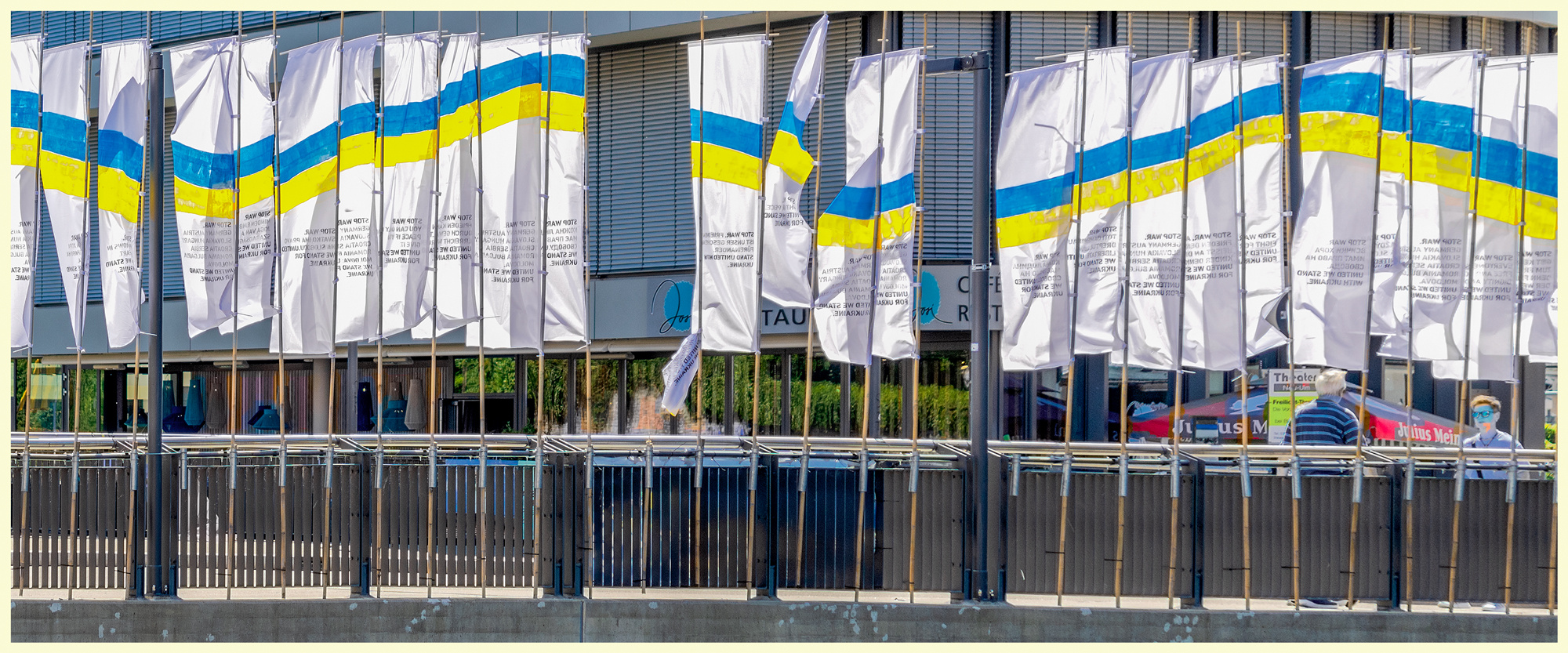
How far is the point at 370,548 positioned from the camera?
34.4 feet

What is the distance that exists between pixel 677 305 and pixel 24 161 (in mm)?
9628

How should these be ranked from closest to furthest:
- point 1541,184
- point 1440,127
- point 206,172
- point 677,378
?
point 677,378
point 1440,127
point 1541,184
point 206,172

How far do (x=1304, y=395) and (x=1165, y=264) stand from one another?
6.18 metres

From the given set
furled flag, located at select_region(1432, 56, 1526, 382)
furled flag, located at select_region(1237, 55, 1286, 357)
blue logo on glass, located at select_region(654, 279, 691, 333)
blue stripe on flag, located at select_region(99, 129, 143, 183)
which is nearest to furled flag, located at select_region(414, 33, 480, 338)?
blue stripe on flag, located at select_region(99, 129, 143, 183)

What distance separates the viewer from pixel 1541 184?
11109 mm

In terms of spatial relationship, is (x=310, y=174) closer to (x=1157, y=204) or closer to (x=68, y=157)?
(x=68, y=157)

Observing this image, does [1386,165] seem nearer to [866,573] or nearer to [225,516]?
[866,573]

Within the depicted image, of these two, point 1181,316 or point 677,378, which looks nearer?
point 677,378

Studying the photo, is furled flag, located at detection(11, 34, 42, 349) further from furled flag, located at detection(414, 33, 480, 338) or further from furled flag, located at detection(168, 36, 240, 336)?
furled flag, located at detection(414, 33, 480, 338)

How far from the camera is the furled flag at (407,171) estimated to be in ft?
38.5

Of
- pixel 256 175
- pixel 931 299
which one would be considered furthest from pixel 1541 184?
pixel 256 175

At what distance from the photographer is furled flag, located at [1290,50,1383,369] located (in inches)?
430

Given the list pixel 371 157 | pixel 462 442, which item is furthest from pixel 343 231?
pixel 462 442

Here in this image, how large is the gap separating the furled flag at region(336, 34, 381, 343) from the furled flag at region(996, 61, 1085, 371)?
5885 mm
